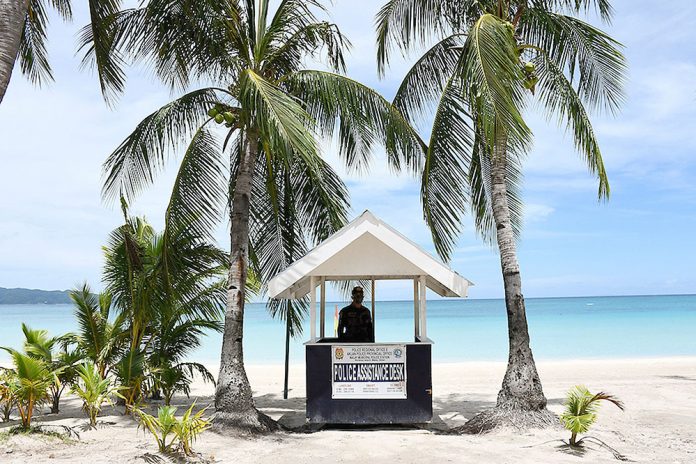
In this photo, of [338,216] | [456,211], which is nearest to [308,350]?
[338,216]

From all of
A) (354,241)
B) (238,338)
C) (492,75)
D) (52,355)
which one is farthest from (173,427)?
(492,75)

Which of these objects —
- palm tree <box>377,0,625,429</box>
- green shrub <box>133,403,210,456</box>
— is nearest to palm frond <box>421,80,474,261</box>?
palm tree <box>377,0,625,429</box>

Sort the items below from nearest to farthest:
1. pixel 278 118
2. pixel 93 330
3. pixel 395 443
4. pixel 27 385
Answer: pixel 278 118 < pixel 27 385 < pixel 395 443 < pixel 93 330

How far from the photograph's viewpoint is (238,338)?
8750 millimetres

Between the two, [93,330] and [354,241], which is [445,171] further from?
[93,330]

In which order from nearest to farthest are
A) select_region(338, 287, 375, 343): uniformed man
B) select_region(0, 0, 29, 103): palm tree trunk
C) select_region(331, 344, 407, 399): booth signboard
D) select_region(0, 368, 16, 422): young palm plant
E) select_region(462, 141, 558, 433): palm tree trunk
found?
1. select_region(0, 0, 29, 103): palm tree trunk
2. select_region(0, 368, 16, 422): young palm plant
3. select_region(462, 141, 558, 433): palm tree trunk
4. select_region(331, 344, 407, 399): booth signboard
5. select_region(338, 287, 375, 343): uniformed man

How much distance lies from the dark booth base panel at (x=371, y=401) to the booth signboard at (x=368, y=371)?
7 centimetres

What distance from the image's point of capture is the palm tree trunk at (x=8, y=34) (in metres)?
6.21

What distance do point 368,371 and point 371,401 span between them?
403mm

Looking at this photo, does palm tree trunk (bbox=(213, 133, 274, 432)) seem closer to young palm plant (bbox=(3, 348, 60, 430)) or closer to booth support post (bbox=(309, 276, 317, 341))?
booth support post (bbox=(309, 276, 317, 341))

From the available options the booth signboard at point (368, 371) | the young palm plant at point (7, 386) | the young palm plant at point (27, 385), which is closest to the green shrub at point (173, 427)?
the young palm plant at point (27, 385)

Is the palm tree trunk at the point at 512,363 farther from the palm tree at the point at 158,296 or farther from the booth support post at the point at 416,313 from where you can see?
the palm tree at the point at 158,296

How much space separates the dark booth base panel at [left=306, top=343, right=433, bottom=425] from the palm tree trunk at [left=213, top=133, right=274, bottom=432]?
2.48 feet

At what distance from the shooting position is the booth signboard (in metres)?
8.66
